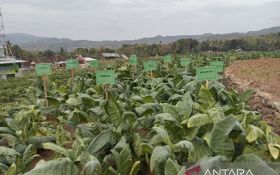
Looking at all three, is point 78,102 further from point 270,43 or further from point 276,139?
point 270,43

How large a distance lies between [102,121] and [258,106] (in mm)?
5375

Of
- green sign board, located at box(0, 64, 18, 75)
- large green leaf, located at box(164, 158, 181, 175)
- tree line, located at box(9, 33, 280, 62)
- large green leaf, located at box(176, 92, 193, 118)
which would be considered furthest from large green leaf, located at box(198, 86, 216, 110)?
tree line, located at box(9, 33, 280, 62)

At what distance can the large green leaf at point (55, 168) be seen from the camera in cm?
329

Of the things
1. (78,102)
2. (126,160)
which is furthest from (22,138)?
(126,160)

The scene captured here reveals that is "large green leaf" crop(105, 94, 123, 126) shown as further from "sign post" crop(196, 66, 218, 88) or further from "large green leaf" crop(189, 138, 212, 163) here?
"sign post" crop(196, 66, 218, 88)

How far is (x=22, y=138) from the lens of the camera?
5359 mm

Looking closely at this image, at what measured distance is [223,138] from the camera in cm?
373

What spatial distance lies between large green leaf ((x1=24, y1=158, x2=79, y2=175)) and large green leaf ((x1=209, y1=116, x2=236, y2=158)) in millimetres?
1368

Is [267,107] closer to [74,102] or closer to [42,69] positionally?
[74,102]

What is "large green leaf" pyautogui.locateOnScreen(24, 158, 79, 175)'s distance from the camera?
3287 mm

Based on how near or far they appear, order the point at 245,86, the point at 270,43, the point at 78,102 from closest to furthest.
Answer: the point at 78,102 < the point at 245,86 < the point at 270,43

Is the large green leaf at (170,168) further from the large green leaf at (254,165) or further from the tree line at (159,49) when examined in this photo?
the tree line at (159,49)

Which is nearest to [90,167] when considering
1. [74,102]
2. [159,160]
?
[159,160]

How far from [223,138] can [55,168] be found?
5.28 ft
